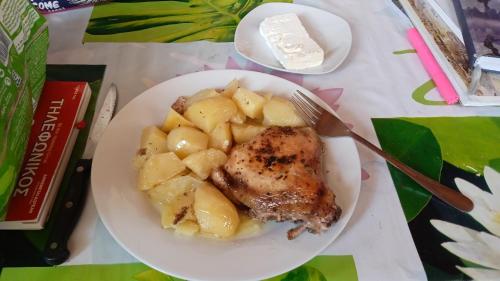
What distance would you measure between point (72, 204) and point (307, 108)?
1.75ft

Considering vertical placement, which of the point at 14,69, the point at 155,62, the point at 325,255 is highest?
the point at 14,69

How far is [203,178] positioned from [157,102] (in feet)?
0.83

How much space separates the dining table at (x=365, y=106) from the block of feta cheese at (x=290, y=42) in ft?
0.13

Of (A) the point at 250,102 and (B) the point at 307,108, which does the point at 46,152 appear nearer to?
(A) the point at 250,102

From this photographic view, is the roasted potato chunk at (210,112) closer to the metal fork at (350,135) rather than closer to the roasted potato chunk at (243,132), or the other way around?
the roasted potato chunk at (243,132)

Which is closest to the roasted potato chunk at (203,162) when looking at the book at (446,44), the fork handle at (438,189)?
the fork handle at (438,189)

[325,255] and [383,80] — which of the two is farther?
[383,80]

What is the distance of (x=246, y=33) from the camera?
122 cm

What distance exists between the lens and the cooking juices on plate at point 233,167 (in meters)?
0.77

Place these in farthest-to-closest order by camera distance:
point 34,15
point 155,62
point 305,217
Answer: point 155,62 < point 34,15 < point 305,217

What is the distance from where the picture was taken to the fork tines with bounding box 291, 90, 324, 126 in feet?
3.09

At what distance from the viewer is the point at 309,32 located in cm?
125

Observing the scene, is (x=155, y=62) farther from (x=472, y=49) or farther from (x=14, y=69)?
(x=472, y=49)

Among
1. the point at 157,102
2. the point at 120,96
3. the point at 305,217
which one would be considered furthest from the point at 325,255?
the point at 120,96
